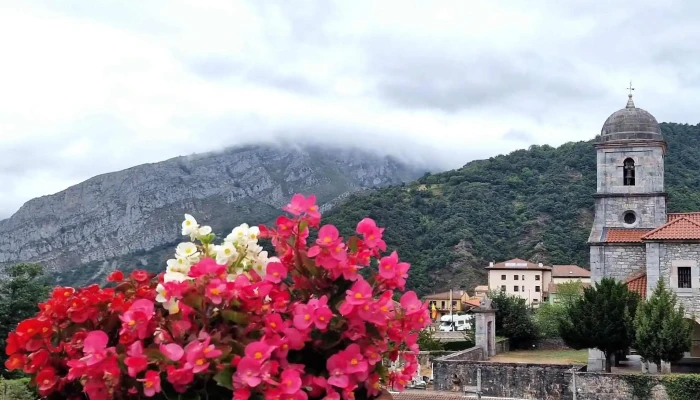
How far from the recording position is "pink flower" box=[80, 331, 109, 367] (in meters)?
2.23

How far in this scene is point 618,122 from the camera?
25969 millimetres

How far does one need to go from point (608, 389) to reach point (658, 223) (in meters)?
7.63

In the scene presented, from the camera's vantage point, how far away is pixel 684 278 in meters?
22.0

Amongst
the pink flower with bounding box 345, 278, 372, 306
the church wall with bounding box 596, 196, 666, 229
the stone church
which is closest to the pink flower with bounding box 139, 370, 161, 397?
the pink flower with bounding box 345, 278, 372, 306

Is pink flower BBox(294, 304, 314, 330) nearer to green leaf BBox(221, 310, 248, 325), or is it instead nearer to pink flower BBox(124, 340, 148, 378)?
green leaf BBox(221, 310, 248, 325)

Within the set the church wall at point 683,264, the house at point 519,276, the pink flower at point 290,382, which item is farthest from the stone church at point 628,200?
the house at point 519,276

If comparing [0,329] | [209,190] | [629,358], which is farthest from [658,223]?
[209,190]

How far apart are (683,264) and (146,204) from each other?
144277 mm

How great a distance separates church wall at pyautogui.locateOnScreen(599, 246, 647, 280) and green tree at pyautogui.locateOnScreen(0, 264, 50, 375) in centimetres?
2321

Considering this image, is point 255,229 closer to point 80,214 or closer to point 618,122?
point 618,122

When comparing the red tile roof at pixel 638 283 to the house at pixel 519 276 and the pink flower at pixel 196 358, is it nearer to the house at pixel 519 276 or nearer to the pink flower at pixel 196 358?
the pink flower at pixel 196 358

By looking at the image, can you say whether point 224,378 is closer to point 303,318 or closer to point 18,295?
point 303,318

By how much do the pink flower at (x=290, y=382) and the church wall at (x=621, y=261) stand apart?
2439 cm

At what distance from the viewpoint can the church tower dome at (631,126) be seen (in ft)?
84.0
